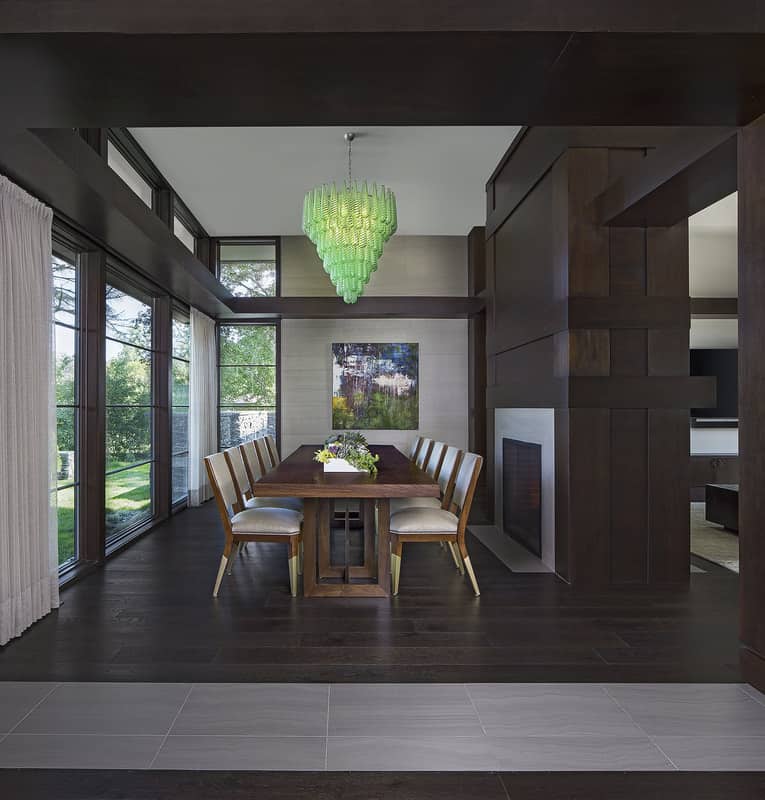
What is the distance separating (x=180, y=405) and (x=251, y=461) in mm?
2102

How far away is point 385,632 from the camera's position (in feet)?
10.2

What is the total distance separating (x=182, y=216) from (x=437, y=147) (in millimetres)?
3206

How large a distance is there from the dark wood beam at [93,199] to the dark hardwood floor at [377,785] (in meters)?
2.51

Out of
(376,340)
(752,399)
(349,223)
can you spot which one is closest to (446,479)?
(349,223)

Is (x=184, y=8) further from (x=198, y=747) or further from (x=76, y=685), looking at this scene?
(x=76, y=685)

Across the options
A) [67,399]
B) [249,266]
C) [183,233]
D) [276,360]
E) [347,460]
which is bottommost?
[347,460]

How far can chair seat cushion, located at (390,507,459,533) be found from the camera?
12.2ft

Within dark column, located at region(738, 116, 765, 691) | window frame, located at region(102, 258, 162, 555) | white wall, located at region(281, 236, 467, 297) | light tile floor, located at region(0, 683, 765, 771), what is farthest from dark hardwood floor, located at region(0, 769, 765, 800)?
white wall, located at region(281, 236, 467, 297)

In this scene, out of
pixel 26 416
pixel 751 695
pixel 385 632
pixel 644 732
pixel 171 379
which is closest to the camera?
pixel 644 732

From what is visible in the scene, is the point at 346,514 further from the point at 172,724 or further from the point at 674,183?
the point at 674,183

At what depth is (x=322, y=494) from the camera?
3.51 metres

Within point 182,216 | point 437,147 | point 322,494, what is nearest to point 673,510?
point 322,494

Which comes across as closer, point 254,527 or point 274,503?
point 254,527

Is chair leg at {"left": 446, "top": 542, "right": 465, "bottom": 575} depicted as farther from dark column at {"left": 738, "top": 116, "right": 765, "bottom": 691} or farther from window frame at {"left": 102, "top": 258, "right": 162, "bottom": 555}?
window frame at {"left": 102, "top": 258, "right": 162, "bottom": 555}
